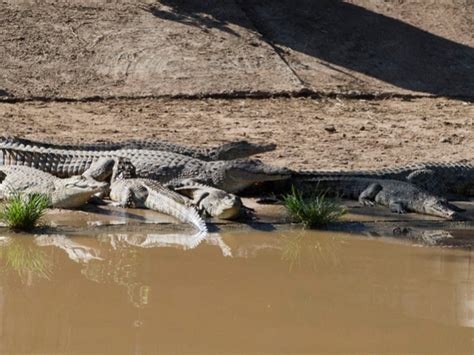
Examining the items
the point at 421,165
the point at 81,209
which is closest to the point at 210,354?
the point at 81,209

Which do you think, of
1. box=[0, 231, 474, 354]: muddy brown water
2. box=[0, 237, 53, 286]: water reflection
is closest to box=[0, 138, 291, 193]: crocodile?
box=[0, 231, 474, 354]: muddy brown water

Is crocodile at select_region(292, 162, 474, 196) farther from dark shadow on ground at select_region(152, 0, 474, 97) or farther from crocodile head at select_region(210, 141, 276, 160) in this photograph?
dark shadow on ground at select_region(152, 0, 474, 97)

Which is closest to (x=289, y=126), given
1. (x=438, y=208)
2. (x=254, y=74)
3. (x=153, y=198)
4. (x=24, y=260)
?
(x=254, y=74)

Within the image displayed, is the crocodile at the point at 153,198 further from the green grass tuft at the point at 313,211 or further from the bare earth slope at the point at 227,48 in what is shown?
the bare earth slope at the point at 227,48

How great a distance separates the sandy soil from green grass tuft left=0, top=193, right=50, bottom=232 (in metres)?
3.70

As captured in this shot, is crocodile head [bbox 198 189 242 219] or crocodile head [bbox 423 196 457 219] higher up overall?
crocodile head [bbox 423 196 457 219]

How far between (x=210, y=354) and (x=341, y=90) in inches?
421

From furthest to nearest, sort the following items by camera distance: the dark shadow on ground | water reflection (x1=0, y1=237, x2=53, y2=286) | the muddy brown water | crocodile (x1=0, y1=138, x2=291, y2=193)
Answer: the dark shadow on ground
crocodile (x1=0, y1=138, x2=291, y2=193)
water reflection (x1=0, y1=237, x2=53, y2=286)
the muddy brown water

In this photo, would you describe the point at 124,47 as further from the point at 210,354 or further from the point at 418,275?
the point at 210,354

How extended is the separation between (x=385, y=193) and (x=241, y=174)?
4.39 feet

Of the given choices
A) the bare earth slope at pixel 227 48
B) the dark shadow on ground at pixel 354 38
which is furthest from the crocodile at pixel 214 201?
the dark shadow on ground at pixel 354 38

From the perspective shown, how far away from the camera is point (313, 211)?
30.7 feet

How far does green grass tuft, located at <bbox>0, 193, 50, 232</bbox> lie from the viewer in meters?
8.80

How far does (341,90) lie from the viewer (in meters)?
16.4
